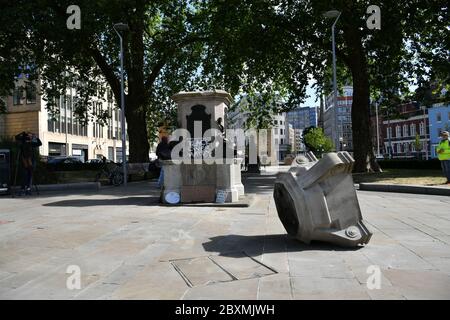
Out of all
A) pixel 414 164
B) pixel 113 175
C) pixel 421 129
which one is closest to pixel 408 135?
pixel 421 129

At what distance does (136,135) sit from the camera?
23.6m

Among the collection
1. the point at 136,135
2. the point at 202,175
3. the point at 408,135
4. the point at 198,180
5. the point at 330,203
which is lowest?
the point at 330,203

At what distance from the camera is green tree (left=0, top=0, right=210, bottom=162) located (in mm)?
19094

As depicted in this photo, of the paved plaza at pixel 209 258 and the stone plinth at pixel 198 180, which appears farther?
the stone plinth at pixel 198 180

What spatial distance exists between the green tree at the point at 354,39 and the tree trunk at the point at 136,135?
5927mm

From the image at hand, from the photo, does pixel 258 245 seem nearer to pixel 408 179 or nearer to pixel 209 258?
pixel 209 258

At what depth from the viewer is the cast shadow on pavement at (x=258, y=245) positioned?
17.8ft

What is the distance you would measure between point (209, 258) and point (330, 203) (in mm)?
1634

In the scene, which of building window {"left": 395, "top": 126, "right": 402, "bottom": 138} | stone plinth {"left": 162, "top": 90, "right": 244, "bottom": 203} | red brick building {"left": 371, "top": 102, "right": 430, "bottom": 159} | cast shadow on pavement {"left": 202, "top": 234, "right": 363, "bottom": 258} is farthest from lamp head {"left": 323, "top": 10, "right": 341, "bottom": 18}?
building window {"left": 395, "top": 126, "right": 402, "bottom": 138}

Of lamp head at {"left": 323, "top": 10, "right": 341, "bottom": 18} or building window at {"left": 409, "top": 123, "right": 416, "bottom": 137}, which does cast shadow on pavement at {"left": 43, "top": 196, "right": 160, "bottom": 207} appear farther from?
building window at {"left": 409, "top": 123, "right": 416, "bottom": 137}

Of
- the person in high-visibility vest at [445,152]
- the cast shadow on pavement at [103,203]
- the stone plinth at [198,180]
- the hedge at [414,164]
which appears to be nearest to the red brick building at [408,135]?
the hedge at [414,164]

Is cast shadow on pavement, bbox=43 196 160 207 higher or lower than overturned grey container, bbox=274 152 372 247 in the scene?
lower

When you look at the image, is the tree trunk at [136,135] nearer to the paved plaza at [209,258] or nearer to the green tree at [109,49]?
the green tree at [109,49]
